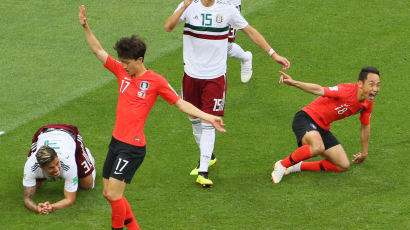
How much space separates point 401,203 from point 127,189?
3.48 metres

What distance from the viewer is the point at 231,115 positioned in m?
12.6

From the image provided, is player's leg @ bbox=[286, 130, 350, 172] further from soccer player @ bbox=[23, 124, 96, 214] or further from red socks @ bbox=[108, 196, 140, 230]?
soccer player @ bbox=[23, 124, 96, 214]

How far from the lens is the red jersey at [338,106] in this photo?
1024 cm

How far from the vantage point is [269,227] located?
9.24 m

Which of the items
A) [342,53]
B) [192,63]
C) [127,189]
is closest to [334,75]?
[342,53]

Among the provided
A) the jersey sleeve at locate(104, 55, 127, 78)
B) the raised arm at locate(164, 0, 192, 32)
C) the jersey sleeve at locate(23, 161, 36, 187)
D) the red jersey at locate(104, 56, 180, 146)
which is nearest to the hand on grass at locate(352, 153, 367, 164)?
the raised arm at locate(164, 0, 192, 32)

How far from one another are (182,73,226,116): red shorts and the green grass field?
971 mm

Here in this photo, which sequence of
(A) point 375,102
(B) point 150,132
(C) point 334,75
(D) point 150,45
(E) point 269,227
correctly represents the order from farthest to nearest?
(D) point 150,45
(C) point 334,75
(A) point 375,102
(B) point 150,132
(E) point 269,227

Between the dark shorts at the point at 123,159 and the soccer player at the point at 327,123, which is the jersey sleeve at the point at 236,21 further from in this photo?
the dark shorts at the point at 123,159

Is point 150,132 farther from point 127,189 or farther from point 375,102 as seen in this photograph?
point 375,102

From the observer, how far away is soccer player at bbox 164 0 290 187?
10.2m

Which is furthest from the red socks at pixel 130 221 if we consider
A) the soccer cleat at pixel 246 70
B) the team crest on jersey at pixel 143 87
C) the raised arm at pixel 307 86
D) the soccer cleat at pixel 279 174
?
the soccer cleat at pixel 246 70

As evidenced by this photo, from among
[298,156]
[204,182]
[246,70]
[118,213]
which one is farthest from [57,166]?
[246,70]

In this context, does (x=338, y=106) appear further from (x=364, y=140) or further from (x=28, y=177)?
(x=28, y=177)
